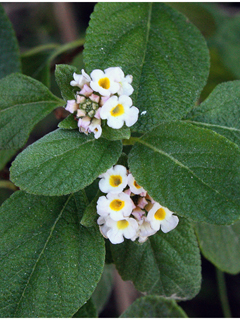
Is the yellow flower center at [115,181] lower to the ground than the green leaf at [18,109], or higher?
lower

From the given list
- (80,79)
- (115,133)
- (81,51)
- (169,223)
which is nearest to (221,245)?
(169,223)

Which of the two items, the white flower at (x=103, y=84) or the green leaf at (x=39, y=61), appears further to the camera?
the green leaf at (x=39, y=61)

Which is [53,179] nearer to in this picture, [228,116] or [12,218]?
[12,218]

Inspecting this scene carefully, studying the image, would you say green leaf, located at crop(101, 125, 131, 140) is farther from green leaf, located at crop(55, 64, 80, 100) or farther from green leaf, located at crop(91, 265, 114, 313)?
green leaf, located at crop(91, 265, 114, 313)

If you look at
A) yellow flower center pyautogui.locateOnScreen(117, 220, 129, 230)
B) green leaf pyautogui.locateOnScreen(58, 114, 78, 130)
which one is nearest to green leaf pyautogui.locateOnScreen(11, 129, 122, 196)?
green leaf pyautogui.locateOnScreen(58, 114, 78, 130)

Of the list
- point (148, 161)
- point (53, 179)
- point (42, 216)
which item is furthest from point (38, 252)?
point (148, 161)

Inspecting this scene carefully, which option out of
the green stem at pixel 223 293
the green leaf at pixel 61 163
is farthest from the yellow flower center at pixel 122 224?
the green stem at pixel 223 293

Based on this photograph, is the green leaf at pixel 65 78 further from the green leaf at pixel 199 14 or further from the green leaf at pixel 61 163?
the green leaf at pixel 199 14
